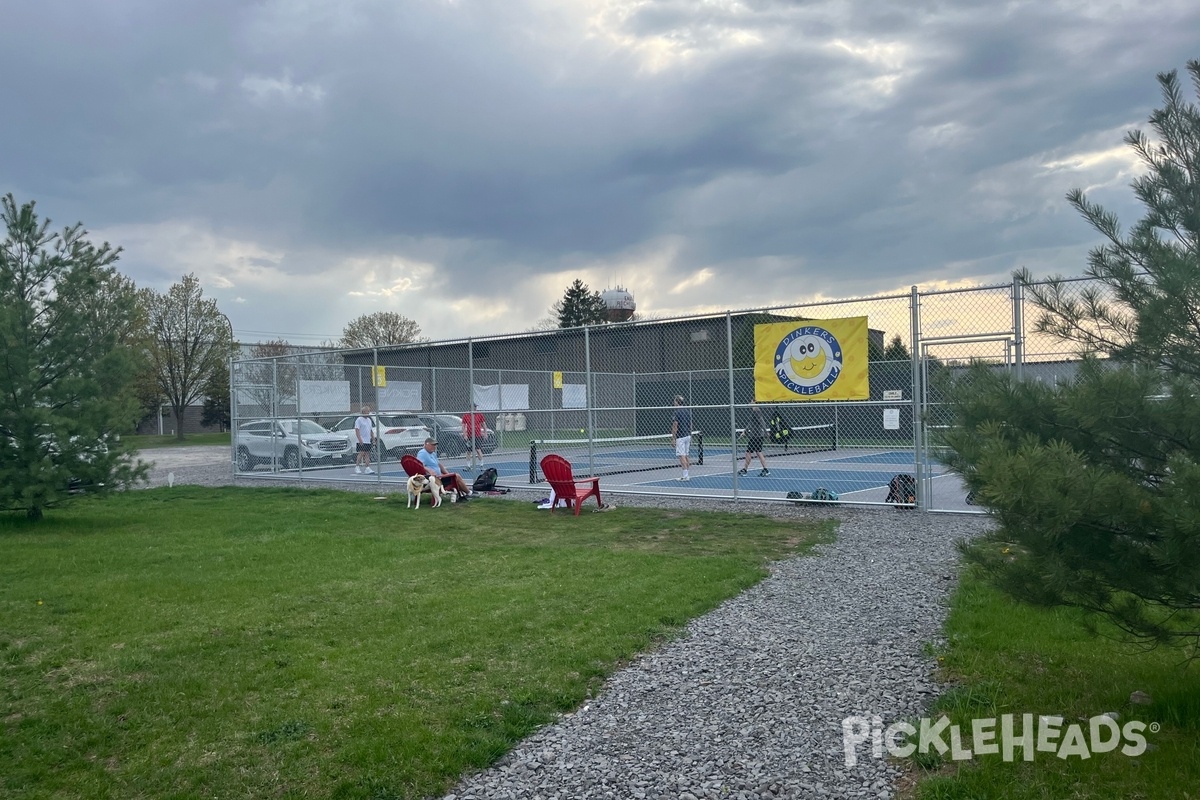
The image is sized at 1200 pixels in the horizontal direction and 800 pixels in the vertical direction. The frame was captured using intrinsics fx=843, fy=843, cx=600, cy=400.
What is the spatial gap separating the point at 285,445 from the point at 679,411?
33.1 ft

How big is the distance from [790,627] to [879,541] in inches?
147

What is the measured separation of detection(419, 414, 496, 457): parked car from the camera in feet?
76.3

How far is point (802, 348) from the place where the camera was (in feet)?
38.4

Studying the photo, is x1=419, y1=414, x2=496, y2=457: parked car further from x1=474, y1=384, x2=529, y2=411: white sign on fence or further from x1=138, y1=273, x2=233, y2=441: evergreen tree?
x1=138, y1=273, x2=233, y2=441: evergreen tree

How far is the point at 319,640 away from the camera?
5922 millimetres

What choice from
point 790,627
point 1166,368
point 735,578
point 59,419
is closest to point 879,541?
point 735,578

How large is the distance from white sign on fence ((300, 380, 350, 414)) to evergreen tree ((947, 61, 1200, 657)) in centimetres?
1694

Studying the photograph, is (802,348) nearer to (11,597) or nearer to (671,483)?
(671,483)

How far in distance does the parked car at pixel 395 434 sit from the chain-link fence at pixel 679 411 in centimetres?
5

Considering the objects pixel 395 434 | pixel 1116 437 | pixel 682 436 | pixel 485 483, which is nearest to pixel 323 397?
pixel 395 434

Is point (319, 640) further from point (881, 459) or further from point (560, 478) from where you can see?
point (881, 459)

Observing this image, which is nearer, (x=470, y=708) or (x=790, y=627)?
(x=470, y=708)

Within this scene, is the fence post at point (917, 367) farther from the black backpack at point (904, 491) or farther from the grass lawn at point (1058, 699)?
the grass lawn at point (1058, 699)

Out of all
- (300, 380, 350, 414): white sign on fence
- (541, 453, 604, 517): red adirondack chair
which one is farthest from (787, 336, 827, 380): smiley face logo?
(300, 380, 350, 414): white sign on fence
